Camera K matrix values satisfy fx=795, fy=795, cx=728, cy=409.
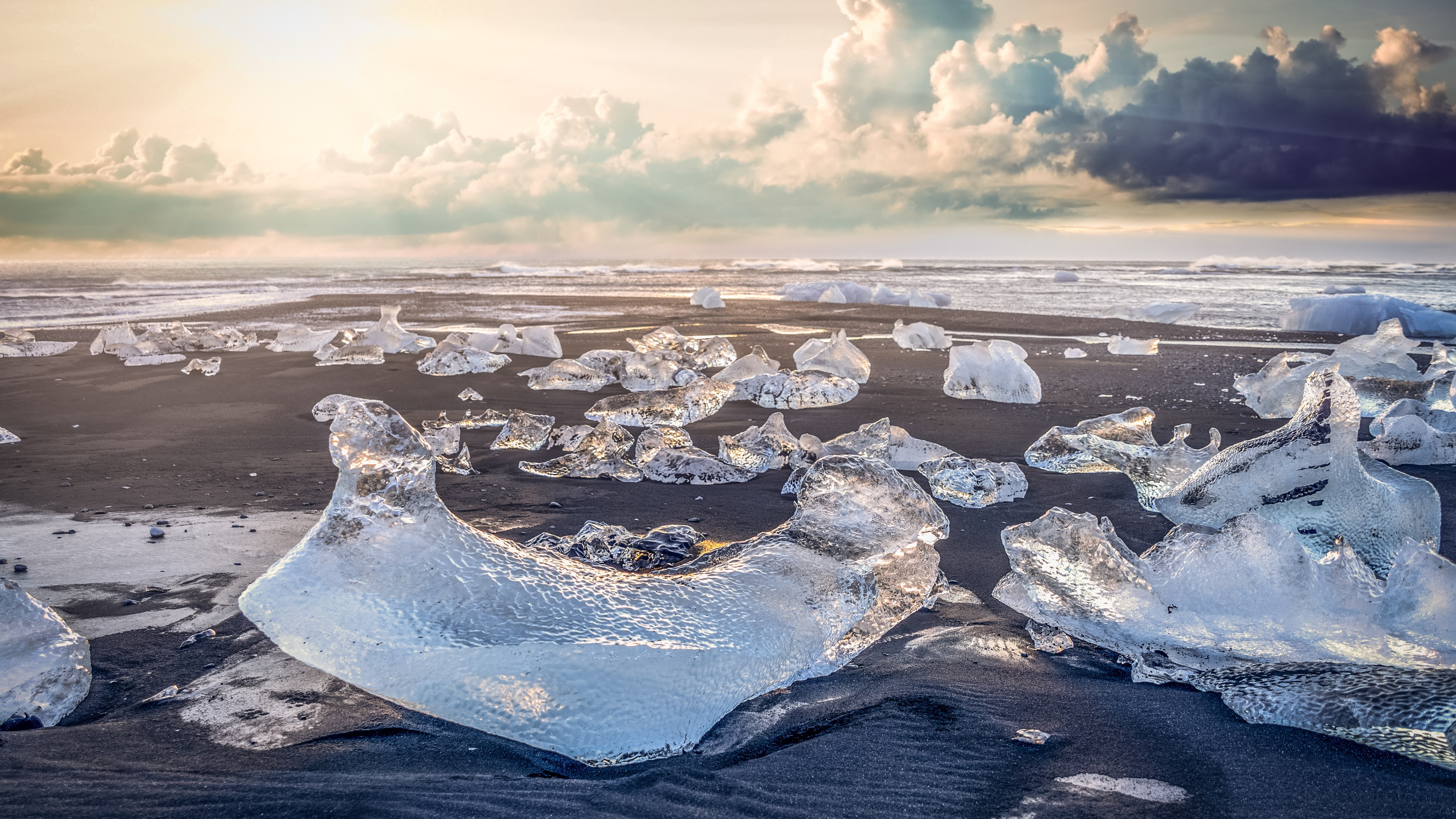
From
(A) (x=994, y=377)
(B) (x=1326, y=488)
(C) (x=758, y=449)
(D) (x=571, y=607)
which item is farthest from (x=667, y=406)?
(B) (x=1326, y=488)

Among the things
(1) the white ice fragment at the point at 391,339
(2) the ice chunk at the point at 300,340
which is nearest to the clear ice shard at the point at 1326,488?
(1) the white ice fragment at the point at 391,339

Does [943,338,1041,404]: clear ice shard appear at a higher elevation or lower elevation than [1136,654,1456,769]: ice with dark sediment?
higher

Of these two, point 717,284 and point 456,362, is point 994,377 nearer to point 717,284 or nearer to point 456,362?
point 456,362

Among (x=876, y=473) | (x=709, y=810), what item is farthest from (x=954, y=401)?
(x=709, y=810)

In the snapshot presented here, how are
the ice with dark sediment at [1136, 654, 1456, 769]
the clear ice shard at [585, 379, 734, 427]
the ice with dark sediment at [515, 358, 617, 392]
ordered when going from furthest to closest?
the ice with dark sediment at [515, 358, 617, 392] → the clear ice shard at [585, 379, 734, 427] → the ice with dark sediment at [1136, 654, 1456, 769]

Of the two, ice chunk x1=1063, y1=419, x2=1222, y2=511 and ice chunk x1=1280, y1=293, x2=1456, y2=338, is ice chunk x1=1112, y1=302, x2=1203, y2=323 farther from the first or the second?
ice chunk x1=1063, y1=419, x2=1222, y2=511

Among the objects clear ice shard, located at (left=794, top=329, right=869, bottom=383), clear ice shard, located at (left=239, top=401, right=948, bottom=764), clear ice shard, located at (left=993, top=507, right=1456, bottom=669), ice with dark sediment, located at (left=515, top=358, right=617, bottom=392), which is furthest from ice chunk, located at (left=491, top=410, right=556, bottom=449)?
clear ice shard, located at (left=993, top=507, right=1456, bottom=669)

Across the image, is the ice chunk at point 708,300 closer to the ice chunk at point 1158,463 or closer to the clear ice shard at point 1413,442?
the clear ice shard at point 1413,442
